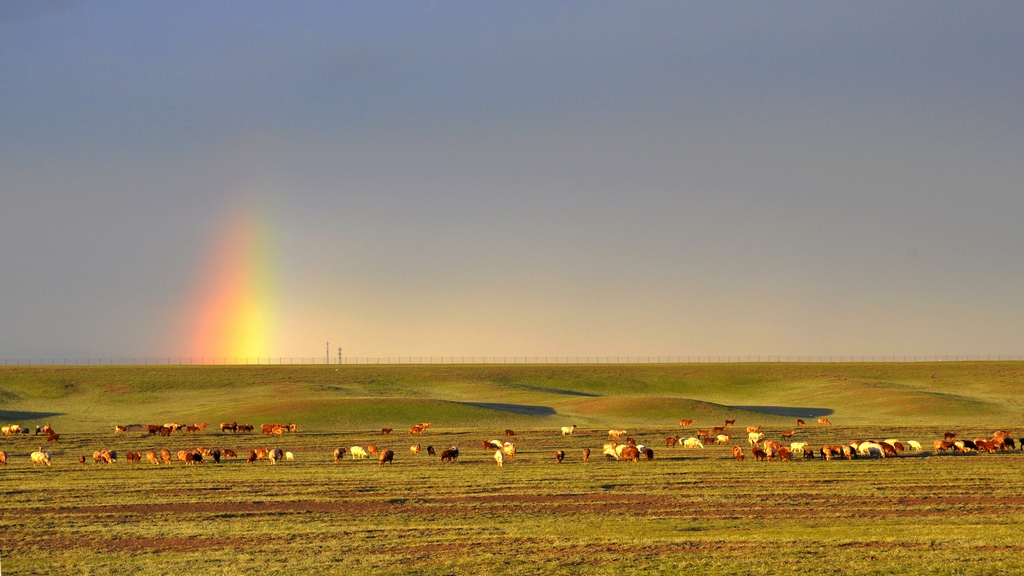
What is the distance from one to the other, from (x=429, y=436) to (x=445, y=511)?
27009 mm

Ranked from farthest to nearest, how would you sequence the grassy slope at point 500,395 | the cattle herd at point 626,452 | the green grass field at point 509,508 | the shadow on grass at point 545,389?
the shadow on grass at point 545,389
the grassy slope at point 500,395
the cattle herd at point 626,452
the green grass field at point 509,508

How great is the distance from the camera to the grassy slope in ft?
218

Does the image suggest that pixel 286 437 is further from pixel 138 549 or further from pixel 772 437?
pixel 138 549

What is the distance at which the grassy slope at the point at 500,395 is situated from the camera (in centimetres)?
6638

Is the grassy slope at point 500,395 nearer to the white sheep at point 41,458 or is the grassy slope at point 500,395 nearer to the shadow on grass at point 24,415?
the shadow on grass at point 24,415

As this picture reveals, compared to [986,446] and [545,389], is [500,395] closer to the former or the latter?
[545,389]

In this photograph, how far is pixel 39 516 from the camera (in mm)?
23953

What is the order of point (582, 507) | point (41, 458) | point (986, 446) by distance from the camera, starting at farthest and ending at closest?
point (986, 446), point (41, 458), point (582, 507)

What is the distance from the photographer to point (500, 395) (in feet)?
301

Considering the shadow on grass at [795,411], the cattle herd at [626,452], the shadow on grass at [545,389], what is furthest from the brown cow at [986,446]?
the shadow on grass at [545,389]

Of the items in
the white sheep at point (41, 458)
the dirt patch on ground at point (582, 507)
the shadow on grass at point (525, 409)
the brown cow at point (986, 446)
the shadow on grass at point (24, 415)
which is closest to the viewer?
the dirt patch on ground at point (582, 507)

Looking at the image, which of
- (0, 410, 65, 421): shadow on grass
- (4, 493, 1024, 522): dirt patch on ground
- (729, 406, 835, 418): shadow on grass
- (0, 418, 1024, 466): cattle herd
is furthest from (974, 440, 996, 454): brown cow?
(0, 410, 65, 421): shadow on grass

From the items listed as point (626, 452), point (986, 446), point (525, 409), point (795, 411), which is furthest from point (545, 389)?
point (626, 452)

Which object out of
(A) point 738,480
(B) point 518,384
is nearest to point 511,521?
(A) point 738,480
